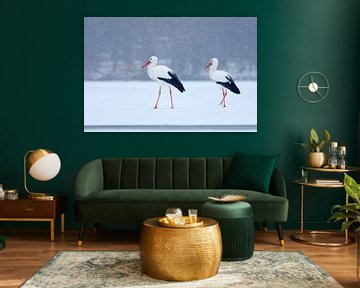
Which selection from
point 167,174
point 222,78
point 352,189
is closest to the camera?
point 352,189

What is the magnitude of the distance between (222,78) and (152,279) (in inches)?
101

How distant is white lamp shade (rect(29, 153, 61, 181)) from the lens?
4.68m

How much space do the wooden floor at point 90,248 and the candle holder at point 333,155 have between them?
77 centimetres

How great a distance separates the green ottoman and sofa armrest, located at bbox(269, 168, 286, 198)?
2.79 feet

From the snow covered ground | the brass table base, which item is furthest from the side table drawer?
the brass table base

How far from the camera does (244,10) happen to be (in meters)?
5.28

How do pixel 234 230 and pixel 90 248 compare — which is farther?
pixel 90 248

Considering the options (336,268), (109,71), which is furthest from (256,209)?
(109,71)

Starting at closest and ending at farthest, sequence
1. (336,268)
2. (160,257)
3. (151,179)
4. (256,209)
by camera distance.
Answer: (160,257) → (336,268) → (256,209) → (151,179)

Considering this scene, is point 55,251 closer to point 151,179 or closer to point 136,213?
point 136,213

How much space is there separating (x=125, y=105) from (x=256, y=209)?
180 cm

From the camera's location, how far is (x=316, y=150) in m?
4.94

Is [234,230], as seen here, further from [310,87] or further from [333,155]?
[310,87]

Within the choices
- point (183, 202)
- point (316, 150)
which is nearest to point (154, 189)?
point (183, 202)
